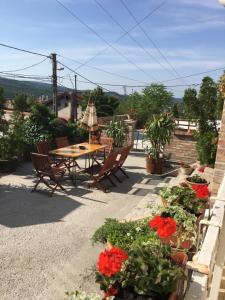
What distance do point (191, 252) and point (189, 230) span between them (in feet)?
1.04

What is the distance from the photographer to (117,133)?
413 inches

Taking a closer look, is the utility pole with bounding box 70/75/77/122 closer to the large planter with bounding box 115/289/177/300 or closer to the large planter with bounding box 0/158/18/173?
the large planter with bounding box 0/158/18/173

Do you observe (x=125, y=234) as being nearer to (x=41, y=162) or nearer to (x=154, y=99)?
(x=41, y=162)

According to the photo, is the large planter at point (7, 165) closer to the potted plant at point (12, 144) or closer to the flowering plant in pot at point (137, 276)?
the potted plant at point (12, 144)

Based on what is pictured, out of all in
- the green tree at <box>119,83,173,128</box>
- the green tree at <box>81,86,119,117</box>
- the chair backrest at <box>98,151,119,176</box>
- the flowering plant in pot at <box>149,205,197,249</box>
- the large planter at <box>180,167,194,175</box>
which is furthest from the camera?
the green tree at <box>119,83,173,128</box>

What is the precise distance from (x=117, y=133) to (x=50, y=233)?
5.96m

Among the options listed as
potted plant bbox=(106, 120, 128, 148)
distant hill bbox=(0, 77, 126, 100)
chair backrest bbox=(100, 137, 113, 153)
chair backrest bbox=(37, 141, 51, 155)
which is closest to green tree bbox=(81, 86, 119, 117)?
distant hill bbox=(0, 77, 126, 100)

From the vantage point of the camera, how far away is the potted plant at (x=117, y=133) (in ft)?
34.4

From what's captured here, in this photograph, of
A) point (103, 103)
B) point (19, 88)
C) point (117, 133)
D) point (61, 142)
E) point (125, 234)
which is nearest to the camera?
point (125, 234)

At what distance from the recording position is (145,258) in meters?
2.11

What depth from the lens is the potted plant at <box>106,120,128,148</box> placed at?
10.5 meters

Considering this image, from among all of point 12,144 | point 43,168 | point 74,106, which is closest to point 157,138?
point 43,168

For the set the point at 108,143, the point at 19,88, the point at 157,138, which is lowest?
the point at 108,143

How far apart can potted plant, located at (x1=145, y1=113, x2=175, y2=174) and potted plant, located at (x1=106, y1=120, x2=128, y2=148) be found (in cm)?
154
